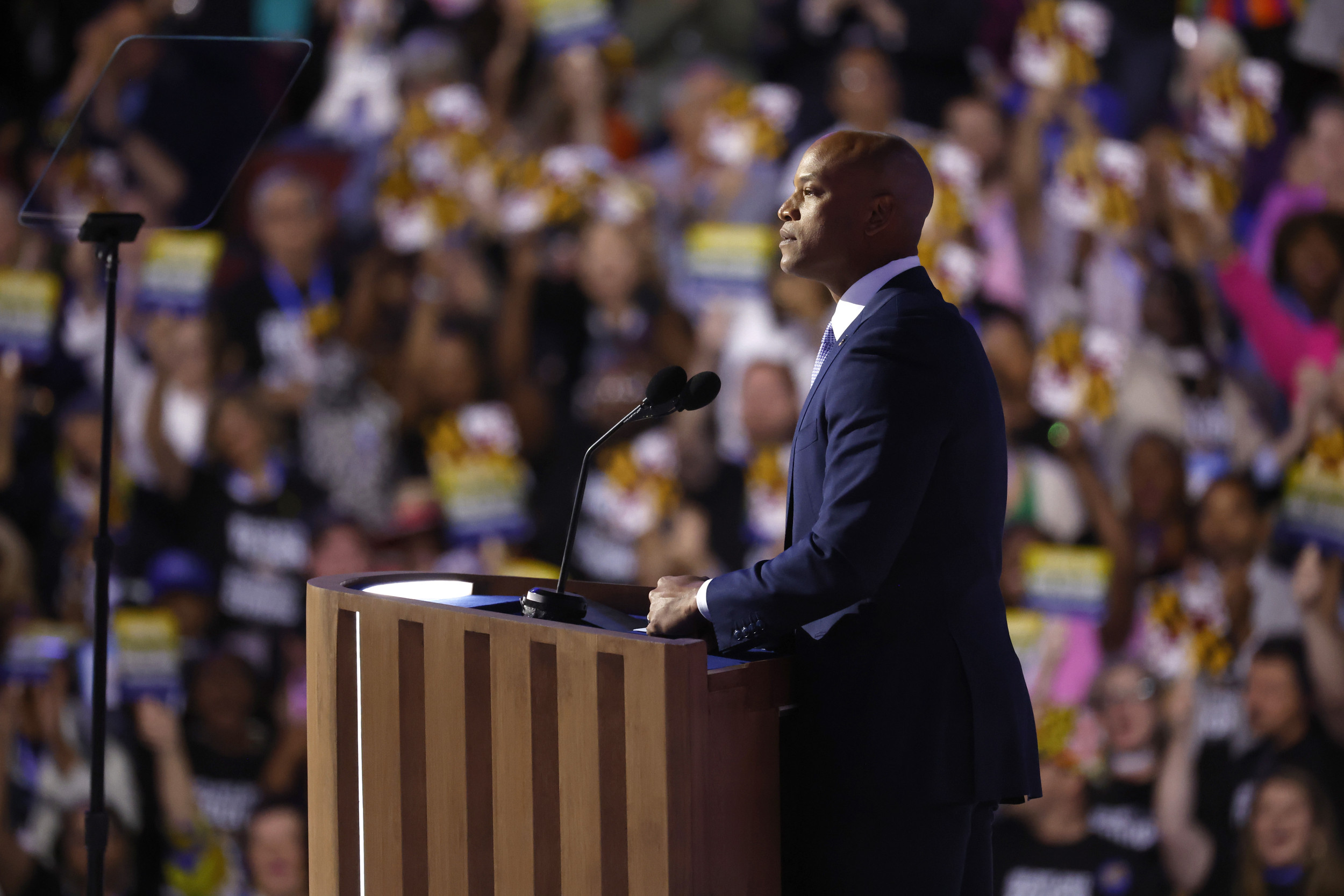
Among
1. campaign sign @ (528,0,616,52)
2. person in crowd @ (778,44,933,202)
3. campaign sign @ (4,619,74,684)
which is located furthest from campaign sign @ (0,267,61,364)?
person in crowd @ (778,44,933,202)

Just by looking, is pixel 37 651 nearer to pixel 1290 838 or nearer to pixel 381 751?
pixel 381 751

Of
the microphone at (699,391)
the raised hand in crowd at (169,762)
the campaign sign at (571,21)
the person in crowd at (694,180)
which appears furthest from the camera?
the raised hand in crowd at (169,762)

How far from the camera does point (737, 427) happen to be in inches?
127

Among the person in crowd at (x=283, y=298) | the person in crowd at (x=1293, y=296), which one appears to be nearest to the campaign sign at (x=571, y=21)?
the person in crowd at (x=283, y=298)

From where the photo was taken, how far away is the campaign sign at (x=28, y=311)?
380cm

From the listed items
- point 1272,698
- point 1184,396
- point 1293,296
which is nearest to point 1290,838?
point 1272,698

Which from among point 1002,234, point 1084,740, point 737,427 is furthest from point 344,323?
point 1084,740

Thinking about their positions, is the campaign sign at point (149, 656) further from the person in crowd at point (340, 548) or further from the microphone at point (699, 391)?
the microphone at point (699, 391)

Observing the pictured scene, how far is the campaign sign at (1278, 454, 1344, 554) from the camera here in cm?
296

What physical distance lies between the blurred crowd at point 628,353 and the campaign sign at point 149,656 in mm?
12

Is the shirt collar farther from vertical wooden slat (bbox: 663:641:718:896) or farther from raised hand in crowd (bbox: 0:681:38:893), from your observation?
raised hand in crowd (bbox: 0:681:38:893)

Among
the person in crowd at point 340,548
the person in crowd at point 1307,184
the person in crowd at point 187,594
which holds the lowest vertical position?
the person in crowd at point 187,594

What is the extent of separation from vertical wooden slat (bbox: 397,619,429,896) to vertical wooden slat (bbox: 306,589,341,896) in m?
0.14

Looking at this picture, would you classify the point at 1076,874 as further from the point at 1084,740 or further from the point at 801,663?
the point at 801,663
